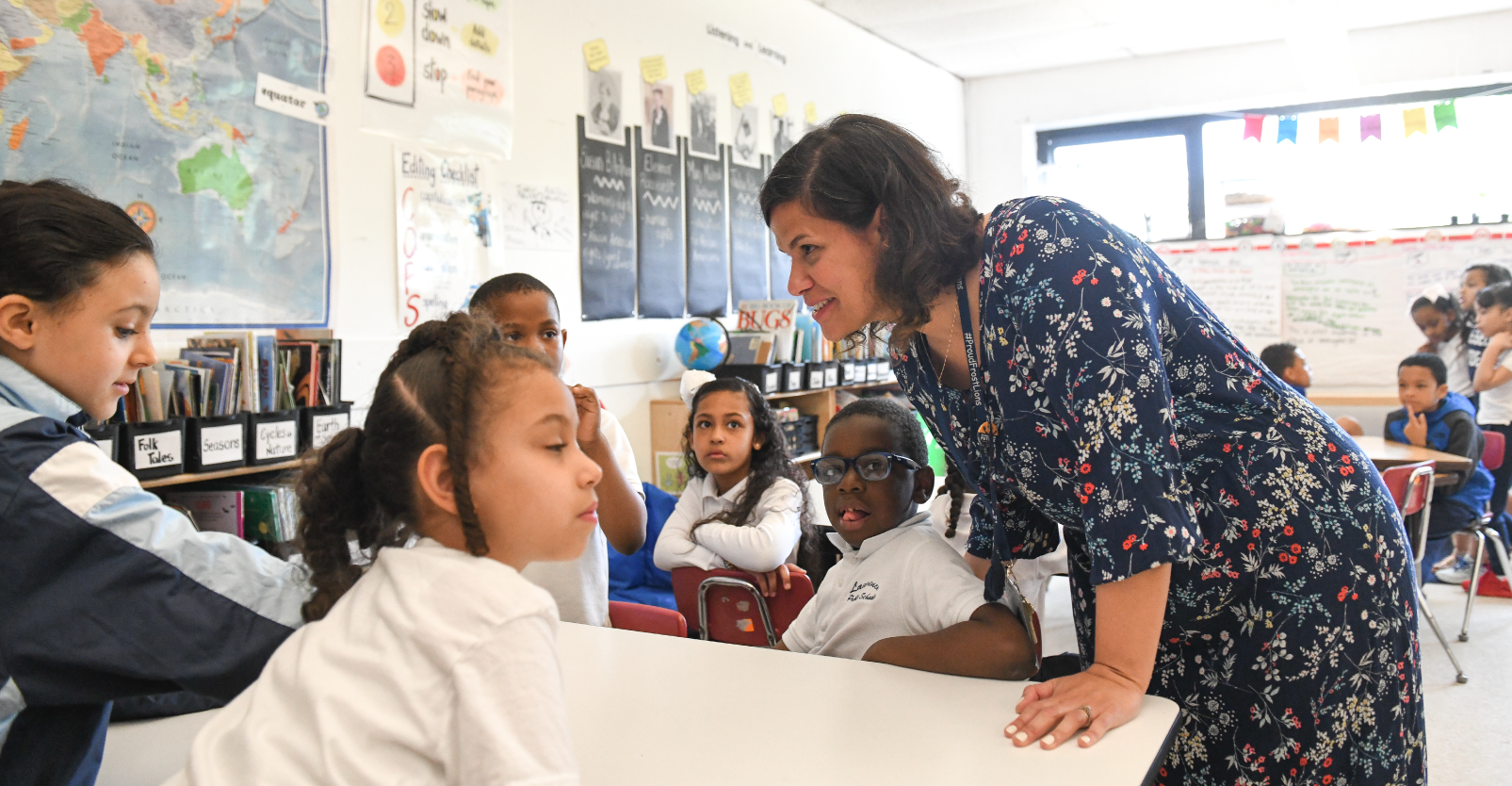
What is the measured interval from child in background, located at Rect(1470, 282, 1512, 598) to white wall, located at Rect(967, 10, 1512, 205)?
1761mm

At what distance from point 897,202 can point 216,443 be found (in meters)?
1.96

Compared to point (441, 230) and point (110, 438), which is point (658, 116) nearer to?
point (441, 230)

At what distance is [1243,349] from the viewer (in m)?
1.14

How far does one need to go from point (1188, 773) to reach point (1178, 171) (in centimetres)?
684

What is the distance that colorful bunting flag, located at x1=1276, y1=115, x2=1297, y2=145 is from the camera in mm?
6766

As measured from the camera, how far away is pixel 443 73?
3.45m

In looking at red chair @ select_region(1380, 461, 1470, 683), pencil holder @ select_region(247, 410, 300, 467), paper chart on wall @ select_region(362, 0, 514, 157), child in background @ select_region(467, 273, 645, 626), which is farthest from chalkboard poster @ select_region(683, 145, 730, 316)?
red chair @ select_region(1380, 461, 1470, 683)

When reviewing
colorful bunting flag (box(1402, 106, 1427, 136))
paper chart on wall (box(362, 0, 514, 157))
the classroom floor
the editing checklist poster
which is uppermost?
colorful bunting flag (box(1402, 106, 1427, 136))

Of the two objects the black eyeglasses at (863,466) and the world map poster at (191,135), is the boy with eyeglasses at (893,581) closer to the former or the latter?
the black eyeglasses at (863,466)

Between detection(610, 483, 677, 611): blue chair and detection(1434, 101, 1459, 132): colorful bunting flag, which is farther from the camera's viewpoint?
detection(1434, 101, 1459, 132): colorful bunting flag

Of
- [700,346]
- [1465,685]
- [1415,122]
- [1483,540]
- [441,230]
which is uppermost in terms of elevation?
[1415,122]

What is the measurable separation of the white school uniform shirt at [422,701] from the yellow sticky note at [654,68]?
3931 millimetres

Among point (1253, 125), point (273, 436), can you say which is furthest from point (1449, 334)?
point (273, 436)

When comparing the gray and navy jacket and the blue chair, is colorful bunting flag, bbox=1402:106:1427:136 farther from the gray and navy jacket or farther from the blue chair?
the gray and navy jacket
